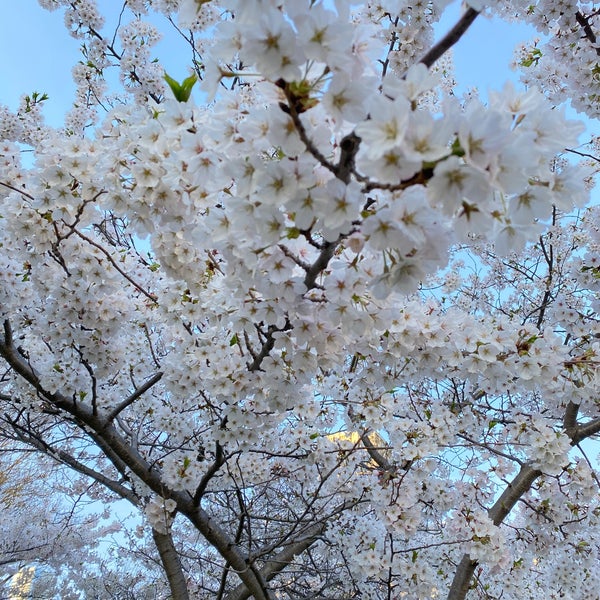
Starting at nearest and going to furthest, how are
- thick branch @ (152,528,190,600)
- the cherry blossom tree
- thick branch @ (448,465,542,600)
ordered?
the cherry blossom tree
thick branch @ (448,465,542,600)
thick branch @ (152,528,190,600)

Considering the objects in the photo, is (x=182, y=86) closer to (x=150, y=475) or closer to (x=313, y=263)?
(x=313, y=263)

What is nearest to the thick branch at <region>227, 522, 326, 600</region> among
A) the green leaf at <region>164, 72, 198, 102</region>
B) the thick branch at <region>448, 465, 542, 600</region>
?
the thick branch at <region>448, 465, 542, 600</region>

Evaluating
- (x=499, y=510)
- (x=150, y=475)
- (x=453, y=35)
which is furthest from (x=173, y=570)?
(x=453, y=35)

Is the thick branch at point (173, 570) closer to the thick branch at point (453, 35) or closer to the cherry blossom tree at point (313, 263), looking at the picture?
the cherry blossom tree at point (313, 263)

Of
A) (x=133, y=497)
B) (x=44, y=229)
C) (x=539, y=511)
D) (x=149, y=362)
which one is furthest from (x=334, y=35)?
(x=133, y=497)

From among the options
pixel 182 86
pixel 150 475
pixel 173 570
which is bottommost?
pixel 173 570

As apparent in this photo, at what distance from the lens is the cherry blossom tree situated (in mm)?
1061

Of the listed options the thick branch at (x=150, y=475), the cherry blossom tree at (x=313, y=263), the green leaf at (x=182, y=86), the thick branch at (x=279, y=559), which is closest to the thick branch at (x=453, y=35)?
the cherry blossom tree at (x=313, y=263)

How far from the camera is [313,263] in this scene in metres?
1.66

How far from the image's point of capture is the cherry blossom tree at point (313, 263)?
106 centimetres

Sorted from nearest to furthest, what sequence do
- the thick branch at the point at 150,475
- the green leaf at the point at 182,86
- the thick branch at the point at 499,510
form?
the green leaf at the point at 182,86
the thick branch at the point at 150,475
the thick branch at the point at 499,510

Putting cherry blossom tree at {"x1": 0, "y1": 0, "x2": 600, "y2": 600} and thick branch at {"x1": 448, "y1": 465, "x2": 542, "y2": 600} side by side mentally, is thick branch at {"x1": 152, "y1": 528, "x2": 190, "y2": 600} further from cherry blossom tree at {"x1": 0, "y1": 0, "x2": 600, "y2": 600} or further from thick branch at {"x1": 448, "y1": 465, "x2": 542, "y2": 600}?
thick branch at {"x1": 448, "y1": 465, "x2": 542, "y2": 600}

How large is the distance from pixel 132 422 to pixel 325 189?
6.07 m

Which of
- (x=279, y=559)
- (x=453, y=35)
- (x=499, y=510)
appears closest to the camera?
(x=453, y=35)
